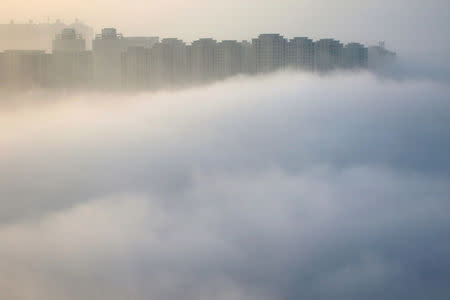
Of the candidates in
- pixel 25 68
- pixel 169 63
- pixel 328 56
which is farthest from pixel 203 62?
pixel 25 68

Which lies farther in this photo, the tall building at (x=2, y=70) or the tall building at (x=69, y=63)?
the tall building at (x=69, y=63)

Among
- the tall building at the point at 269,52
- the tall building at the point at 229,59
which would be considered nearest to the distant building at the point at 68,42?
the tall building at the point at 229,59

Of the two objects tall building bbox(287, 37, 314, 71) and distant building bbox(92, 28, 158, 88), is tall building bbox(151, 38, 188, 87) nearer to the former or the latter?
distant building bbox(92, 28, 158, 88)

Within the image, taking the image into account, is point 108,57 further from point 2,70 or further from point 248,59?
point 248,59

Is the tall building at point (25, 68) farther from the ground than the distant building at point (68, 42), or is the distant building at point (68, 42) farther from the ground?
the distant building at point (68, 42)

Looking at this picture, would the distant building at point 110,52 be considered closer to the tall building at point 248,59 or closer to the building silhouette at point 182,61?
the building silhouette at point 182,61

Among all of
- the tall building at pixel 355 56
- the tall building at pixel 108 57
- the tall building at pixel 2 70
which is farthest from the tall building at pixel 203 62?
the tall building at pixel 2 70

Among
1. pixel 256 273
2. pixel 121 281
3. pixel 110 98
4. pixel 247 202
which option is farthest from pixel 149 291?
pixel 110 98

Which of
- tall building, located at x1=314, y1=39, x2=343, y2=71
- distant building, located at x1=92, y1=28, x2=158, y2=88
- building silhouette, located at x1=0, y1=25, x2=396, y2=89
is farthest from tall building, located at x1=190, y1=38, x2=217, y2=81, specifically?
tall building, located at x1=314, y1=39, x2=343, y2=71
